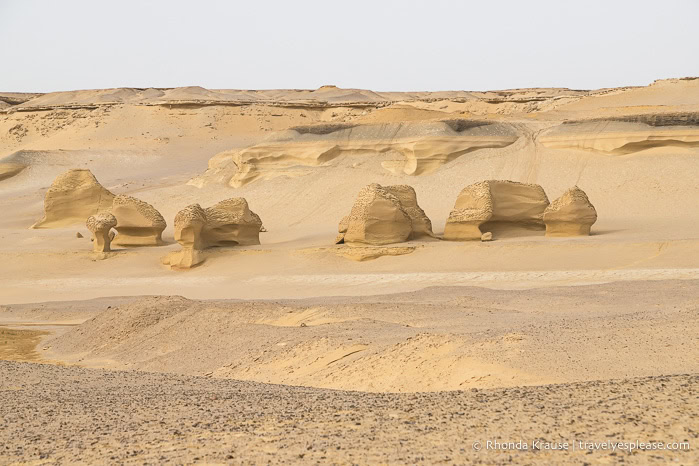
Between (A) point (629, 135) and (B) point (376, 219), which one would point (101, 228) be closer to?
(B) point (376, 219)

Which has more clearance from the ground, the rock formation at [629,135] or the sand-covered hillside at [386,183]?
the rock formation at [629,135]

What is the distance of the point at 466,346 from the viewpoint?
834 cm

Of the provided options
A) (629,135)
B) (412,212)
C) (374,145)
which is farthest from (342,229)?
(629,135)

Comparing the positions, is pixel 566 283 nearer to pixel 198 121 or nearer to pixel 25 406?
pixel 25 406

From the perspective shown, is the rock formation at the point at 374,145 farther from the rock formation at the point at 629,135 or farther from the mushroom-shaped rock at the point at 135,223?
→ the mushroom-shaped rock at the point at 135,223

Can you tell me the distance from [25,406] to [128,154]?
143 ft

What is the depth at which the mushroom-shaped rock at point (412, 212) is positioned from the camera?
2078 centimetres

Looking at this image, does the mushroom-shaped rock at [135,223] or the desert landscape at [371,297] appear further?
the mushroom-shaped rock at [135,223]

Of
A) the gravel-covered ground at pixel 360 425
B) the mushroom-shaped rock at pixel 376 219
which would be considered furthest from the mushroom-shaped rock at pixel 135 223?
the gravel-covered ground at pixel 360 425

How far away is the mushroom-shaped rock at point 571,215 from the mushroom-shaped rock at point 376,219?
343cm

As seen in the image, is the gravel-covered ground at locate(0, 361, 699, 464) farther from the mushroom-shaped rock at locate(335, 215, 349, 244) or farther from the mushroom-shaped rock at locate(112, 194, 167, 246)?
the mushroom-shaped rock at locate(112, 194, 167, 246)

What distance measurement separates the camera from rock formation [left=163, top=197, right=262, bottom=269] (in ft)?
67.2

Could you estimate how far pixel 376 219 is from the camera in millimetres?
19703

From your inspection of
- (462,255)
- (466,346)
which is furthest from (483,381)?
(462,255)
